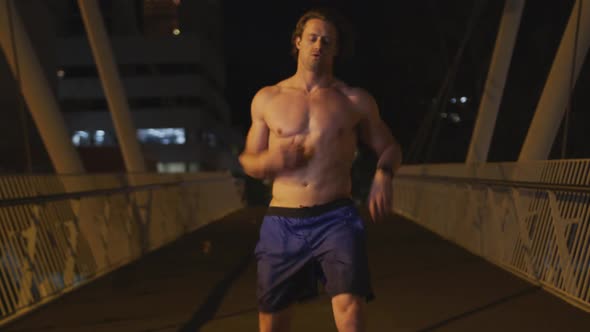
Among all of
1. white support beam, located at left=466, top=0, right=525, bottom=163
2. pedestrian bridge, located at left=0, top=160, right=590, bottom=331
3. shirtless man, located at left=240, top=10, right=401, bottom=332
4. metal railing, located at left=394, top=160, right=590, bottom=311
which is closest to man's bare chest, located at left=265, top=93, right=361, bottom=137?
shirtless man, located at left=240, top=10, right=401, bottom=332

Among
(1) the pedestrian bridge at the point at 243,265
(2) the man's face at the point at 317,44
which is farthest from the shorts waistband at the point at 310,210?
(1) the pedestrian bridge at the point at 243,265

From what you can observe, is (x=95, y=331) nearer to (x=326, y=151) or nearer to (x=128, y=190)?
(x=326, y=151)

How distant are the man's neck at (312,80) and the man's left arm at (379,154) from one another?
173 millimetres

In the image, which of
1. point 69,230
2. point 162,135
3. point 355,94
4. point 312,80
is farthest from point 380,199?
point 162,135

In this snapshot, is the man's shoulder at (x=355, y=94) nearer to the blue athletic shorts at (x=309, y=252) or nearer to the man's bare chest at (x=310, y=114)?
the man's bare chest at (x=310, y=114)

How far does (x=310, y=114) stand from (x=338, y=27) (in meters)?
0.45

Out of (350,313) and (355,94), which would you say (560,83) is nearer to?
(355,94)

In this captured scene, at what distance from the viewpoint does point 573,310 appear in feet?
24.6

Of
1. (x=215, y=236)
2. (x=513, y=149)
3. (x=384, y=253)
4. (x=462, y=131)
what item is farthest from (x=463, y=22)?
(x=384, y=253)

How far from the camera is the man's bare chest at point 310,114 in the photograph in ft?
11.9

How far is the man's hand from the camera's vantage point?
3621 mm

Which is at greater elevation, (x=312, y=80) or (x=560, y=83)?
(x=312, y=80)

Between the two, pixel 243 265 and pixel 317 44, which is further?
pixel 243 265

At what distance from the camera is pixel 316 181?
3.68 metres
